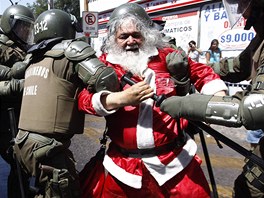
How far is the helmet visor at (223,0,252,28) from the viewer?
2.16 meters

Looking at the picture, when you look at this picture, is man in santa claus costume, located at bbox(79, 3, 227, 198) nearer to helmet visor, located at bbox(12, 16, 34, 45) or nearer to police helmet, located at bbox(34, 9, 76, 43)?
police helmet, located at bbox(34, 9, 76, 43)

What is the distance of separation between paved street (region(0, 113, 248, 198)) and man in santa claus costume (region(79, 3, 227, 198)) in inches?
68.9

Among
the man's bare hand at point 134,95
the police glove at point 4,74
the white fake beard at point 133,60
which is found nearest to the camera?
the man's bare hand at point 134,95

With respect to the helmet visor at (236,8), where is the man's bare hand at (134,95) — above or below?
below

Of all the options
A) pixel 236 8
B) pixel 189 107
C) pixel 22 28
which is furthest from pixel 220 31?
pixel 189 107

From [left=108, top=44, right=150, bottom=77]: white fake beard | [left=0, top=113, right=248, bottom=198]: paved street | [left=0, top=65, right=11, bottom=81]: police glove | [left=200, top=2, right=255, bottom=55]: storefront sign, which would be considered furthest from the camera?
[left=200, top=2, right=255, bottom=55]: storefront sign

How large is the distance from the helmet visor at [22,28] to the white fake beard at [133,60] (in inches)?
50.3

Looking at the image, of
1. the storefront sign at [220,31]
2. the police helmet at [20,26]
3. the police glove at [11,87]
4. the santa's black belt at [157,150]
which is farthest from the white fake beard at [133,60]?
the storefront sign at [220,31]

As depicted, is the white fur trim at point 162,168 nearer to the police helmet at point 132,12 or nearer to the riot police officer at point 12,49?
the police helmet at point 132,12

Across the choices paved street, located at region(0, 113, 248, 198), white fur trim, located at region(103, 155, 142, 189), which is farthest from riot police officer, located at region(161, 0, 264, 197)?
paved street, located at region(0, 113, 248, 198)

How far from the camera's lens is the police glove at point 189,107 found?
1805mm

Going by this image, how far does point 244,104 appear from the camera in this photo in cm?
169

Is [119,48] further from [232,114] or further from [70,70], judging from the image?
[232,114]

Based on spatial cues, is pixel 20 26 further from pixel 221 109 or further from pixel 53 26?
pixel 221 109
